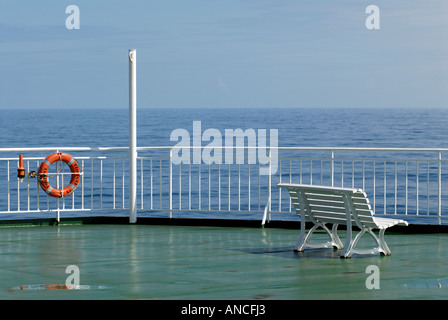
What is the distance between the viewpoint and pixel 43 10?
58594mm

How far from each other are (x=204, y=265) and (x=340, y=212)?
1445mm

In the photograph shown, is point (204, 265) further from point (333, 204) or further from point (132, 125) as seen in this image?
point (132, 125)

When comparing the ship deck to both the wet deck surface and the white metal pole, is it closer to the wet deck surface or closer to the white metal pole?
the wet deck surface

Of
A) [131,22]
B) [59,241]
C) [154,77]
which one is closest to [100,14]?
[131,22]

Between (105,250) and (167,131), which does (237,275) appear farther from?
(167,131)

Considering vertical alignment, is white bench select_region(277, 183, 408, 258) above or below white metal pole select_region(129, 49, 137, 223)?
below

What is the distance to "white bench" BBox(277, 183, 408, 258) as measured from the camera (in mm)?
7945

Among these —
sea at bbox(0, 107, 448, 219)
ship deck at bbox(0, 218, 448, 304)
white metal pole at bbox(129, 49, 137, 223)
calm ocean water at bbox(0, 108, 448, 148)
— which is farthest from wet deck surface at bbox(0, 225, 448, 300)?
calm ocean water at bbox(0, 108, 448, 148)

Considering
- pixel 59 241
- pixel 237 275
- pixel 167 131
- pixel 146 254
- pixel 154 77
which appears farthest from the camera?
pixel 167 131

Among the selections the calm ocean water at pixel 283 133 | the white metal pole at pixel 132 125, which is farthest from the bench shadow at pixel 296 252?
the calm ocean water at pixel 283 133

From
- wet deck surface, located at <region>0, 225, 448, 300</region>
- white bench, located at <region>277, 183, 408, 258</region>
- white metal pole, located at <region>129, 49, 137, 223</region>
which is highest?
white metal pole, located at <region>129, 49, 137, 223</region>

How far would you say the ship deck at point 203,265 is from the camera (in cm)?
632

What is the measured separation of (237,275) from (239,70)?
2030 inches
